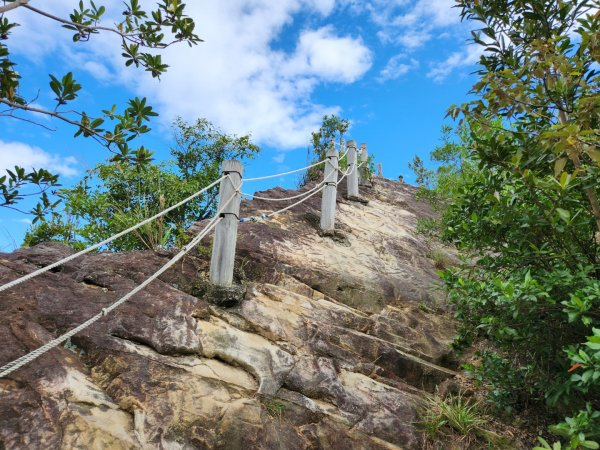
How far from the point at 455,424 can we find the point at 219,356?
245 centimetres

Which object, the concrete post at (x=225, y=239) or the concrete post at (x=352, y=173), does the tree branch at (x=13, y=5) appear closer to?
the concrete post at (x=225, y=239)

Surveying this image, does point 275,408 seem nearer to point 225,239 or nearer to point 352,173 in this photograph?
point 225,239

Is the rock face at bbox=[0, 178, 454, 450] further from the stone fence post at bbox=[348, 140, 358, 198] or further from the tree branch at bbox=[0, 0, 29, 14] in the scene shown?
the stone fence post at bbox=[348, 140, 358, 198]

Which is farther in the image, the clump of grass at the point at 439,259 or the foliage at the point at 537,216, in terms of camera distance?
the clump of grass at the point at 439,259

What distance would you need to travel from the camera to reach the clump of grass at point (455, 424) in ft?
14.5

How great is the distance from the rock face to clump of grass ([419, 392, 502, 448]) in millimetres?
154

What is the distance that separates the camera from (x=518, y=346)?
4145 millimetres

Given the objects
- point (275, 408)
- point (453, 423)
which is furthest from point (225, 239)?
point (453, 423)

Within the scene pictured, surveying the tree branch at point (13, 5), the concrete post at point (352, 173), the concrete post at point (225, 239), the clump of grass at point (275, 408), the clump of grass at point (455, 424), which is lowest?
the clump of grass at point (455, 424)

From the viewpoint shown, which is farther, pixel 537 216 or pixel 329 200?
pixel 329 200

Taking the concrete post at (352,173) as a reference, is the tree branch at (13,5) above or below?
below

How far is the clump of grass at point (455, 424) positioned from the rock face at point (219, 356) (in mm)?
154

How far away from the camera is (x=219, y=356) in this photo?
4.16 meters

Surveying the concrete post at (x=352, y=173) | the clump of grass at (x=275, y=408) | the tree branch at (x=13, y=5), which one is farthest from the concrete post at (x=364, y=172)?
the tree branch at (x=13, y=5)
